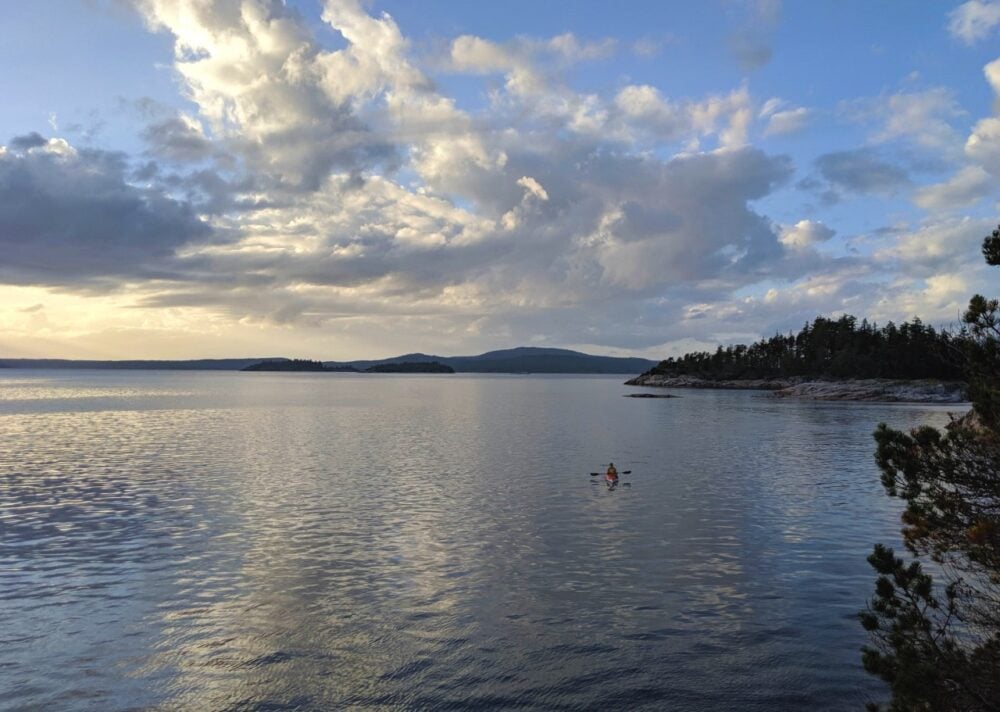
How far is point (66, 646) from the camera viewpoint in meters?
Answer: 17.6

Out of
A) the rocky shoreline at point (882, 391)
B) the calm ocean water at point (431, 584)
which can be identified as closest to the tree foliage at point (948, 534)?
the calm ocean water at point (431, 584)

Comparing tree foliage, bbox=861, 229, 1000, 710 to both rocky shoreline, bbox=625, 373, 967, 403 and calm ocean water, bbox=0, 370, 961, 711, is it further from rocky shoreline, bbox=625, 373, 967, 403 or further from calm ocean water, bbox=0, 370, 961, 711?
rocky shoreline, bbox=625, 373, 967, 403

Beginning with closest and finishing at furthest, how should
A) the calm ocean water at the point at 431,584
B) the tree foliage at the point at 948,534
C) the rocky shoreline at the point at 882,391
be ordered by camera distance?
the tree foliage at the point at 948,534
the calm ocean water at the point at 431,584
the rocky shoreline at the point at 882,391

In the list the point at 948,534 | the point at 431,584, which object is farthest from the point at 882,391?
the point at 948,534

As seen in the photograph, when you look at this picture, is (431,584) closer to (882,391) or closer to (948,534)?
(948,534)

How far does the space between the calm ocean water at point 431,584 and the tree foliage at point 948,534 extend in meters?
4.91

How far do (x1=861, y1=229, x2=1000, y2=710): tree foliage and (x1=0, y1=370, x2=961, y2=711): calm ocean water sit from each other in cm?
491

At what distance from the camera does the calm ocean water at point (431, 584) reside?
1575cm

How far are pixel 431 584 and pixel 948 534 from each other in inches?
621

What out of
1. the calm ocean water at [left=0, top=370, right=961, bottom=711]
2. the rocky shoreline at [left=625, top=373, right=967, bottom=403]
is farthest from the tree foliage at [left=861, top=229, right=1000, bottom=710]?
the rocky shoreline at [left=625, top=373, right=967, bottom=403]

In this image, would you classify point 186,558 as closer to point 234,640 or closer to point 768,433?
point 234,640

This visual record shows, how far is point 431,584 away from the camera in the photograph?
75.3 ft

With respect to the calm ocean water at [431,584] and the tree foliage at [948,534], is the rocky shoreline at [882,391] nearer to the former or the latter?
the calm ocean water at [431,584]

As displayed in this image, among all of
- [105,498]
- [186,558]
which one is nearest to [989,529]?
[186,558]
